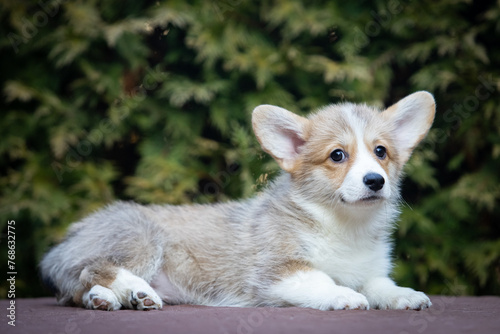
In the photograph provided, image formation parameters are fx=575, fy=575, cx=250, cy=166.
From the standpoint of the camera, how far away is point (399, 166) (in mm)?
3977

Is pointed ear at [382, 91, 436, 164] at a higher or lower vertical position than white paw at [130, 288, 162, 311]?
higher

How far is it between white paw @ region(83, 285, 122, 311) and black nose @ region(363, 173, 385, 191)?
1622 mm

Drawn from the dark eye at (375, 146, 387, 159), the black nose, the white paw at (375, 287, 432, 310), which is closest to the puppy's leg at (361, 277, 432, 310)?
the white paw at (375, 287, 432, 310)

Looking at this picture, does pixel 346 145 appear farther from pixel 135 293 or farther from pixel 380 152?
pixel 135 293

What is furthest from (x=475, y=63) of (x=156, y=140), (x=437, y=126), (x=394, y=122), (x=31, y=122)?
(x=31, y=122)

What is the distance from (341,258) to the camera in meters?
3.60

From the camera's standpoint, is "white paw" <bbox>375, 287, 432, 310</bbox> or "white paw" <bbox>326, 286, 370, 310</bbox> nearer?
"white paw" <bbox>326, 286, 370, 310</bbox>

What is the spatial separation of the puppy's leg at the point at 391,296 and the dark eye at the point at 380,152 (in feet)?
Answer: 2.59

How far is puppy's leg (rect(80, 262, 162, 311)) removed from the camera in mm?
3314

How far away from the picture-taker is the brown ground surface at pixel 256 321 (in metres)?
2.56

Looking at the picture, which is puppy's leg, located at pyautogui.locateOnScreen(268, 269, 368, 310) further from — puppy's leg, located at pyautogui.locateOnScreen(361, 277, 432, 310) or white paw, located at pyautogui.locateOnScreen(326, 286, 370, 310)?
puppy's leg, located at pyautogui.locateOnScreen(361, 277, 432, 310)

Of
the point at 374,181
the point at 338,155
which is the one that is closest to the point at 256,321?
the point at 374,181

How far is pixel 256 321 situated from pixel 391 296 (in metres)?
1.01

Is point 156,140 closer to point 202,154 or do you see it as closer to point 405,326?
point 202,154
